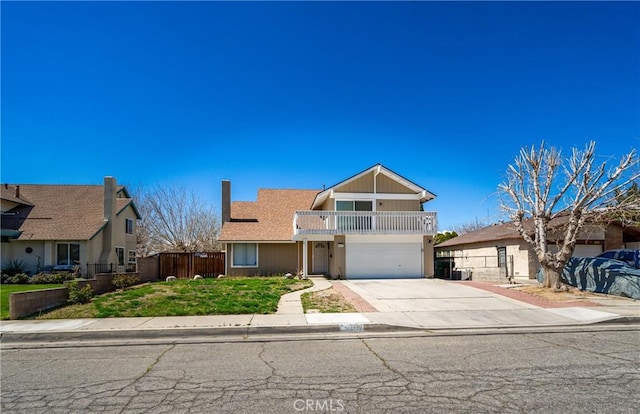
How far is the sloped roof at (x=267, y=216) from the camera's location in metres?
26.7

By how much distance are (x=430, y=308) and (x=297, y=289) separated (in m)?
6.25

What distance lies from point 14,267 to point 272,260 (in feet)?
49.3

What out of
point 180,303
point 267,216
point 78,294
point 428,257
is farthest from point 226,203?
point 180,303

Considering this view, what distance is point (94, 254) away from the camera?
27516mm

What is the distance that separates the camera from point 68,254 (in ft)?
88.9

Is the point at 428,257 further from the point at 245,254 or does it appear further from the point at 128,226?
the point at 128,226

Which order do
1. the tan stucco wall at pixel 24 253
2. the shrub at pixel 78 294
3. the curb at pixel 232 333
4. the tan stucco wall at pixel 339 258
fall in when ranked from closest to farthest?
the curb at pixel 232 333 < the shrub at pixel 78 294 < the tan stucco wall at pixel 339 258 < the tan stucco wall at pixel 24 253

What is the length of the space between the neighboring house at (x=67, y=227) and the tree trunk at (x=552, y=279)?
24581 mm

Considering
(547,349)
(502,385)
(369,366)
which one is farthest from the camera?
(547,349)

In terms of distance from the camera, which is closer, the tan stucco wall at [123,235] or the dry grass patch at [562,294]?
the dry grass patch at [562,294]

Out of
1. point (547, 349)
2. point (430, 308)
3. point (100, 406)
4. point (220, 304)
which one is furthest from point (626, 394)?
point (220, 304)

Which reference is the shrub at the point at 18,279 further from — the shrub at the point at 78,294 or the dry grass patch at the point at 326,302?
the dry grass patch at the point at 326,302

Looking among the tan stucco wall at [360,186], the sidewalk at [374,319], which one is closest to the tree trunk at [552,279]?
the sidewalk at [374,319]

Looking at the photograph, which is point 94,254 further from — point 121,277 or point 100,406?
point 100,406
